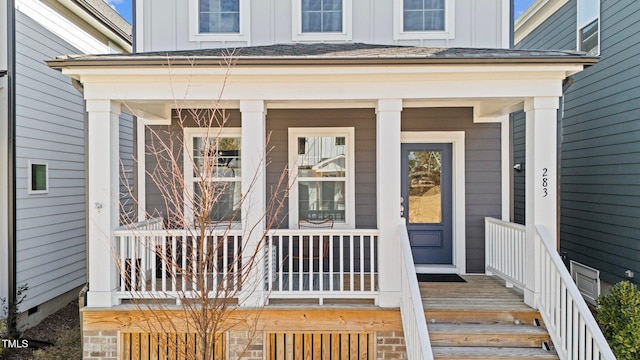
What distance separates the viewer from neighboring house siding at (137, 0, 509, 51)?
6.32 metres

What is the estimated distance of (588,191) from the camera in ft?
23.8

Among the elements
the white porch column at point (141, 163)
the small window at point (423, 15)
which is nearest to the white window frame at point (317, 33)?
the small window at point (423, 15)

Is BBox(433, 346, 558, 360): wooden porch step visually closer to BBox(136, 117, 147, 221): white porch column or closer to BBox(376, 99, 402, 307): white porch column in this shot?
BBox(376, 99, 402, 307): white porch column

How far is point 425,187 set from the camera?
6.41 m

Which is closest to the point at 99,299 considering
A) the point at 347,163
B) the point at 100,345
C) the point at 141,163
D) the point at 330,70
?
the point at 100,345

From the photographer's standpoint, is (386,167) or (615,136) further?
(615,136)

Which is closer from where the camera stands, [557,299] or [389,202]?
[557,299]

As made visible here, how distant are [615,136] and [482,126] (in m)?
2.21

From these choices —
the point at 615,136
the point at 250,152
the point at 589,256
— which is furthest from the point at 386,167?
the point at 589,256

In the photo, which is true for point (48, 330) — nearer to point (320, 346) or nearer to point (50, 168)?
point (50, 168)

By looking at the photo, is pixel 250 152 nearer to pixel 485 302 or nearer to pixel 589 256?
pixel 485 302

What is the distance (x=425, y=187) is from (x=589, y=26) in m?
4.33

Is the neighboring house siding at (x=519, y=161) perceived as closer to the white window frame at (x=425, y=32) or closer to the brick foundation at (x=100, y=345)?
the white window frame at (x=425, y=32)

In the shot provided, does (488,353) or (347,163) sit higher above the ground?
(347,163)
